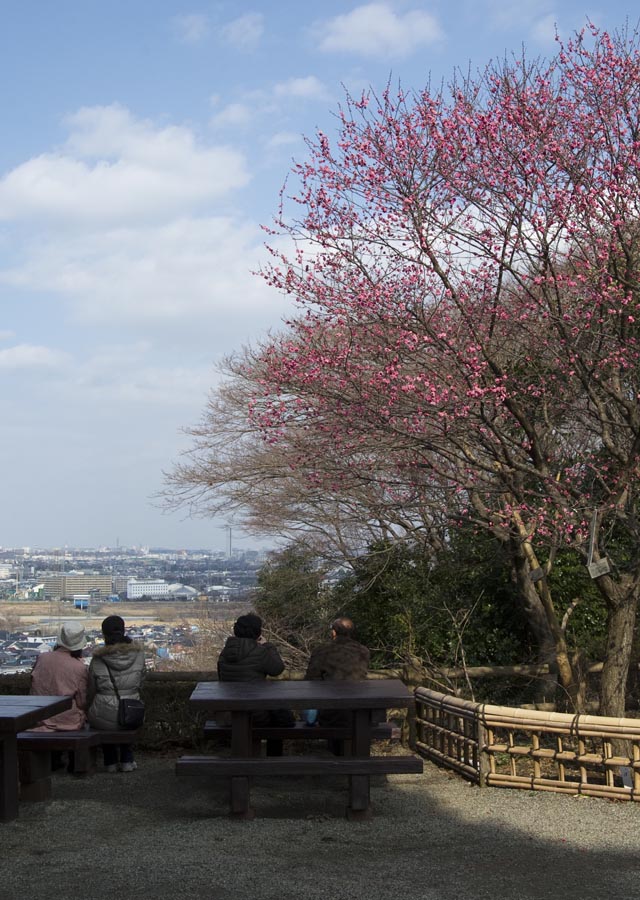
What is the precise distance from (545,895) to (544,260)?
179 inches

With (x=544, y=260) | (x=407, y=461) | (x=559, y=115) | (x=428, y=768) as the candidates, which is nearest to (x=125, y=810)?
(x=428, y=768)

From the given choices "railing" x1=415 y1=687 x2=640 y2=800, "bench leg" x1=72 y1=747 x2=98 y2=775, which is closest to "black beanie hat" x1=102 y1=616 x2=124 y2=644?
"bench leg" x1=72 y1=747 x2=98 y2=775

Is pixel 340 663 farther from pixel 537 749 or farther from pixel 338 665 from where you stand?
pixel 537 749

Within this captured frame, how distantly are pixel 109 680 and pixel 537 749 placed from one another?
124 inches

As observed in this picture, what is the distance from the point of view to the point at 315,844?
18.3 feet

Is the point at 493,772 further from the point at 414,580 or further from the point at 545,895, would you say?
the point at 414,580

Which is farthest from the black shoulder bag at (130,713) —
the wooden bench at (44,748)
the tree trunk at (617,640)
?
the tree trunk at (617,640)

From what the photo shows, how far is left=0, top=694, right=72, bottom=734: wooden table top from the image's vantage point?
5816 millimetres

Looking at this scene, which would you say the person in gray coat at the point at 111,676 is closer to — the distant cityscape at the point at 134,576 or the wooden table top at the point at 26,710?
the wooden table top at the point at 26,710

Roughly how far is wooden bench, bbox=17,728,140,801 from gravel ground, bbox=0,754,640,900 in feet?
0.56

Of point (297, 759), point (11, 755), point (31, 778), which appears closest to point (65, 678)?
point (31, 778)

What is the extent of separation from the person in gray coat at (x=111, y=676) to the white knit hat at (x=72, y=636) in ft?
0.47

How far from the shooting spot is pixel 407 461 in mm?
9430

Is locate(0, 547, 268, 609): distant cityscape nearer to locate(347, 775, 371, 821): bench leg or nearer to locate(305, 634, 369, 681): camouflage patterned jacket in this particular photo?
locate(305, 634, 369, 681): camouflage patterned jacket
